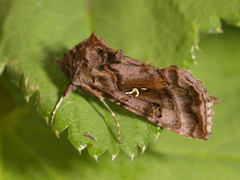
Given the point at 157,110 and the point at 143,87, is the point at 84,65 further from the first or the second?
the point at 157,110

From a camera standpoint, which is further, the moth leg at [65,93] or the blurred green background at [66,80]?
the blurred green background at [66,80]

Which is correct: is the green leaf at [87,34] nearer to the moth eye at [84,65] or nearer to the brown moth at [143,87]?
the brown moth at [143,87]

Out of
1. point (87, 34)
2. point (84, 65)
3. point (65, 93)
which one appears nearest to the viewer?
point (65, 93)

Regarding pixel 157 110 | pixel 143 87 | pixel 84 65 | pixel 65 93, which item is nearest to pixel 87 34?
pixel 84 65

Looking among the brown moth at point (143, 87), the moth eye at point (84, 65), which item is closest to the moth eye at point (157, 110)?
the brown moth at point (143, 87)

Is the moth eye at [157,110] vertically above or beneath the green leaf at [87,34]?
beneath

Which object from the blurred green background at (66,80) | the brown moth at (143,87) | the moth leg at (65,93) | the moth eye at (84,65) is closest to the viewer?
the moth leg at (65,93)

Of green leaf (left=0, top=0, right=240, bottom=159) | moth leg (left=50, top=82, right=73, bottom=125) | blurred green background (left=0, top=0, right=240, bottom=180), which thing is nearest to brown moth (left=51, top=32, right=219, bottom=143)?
moth leg (left=50, top=82, right=73, bottom=125)

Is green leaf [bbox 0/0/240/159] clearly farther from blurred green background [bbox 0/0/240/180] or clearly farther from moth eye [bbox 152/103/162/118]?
moth eye [bbox 152/103/162/118]
